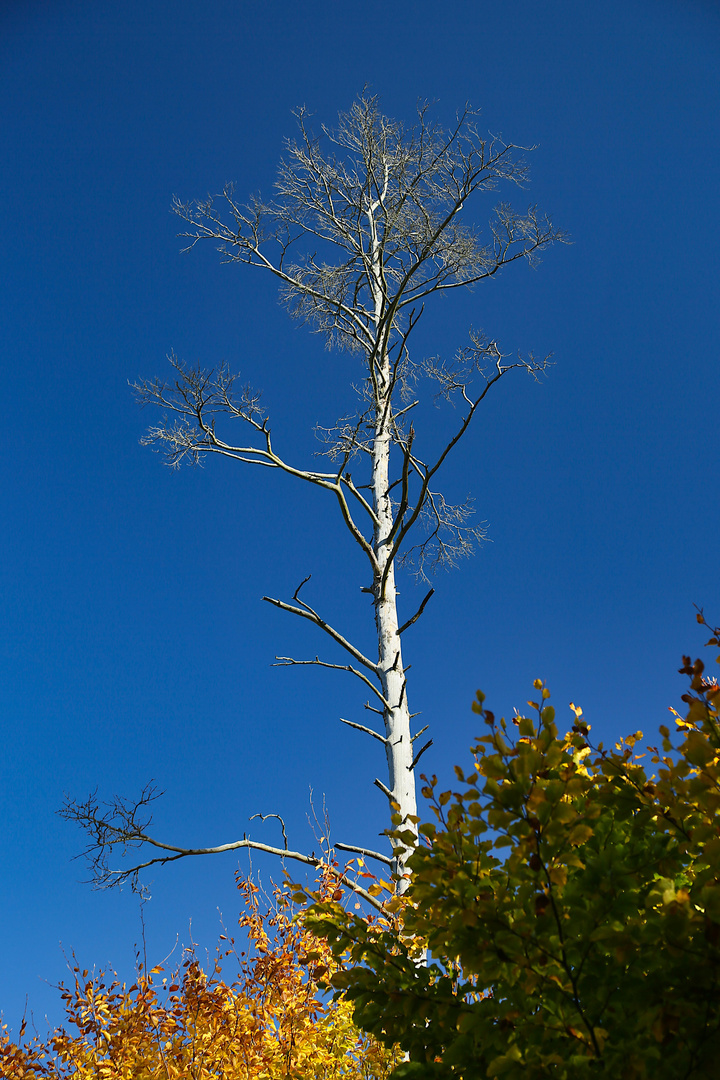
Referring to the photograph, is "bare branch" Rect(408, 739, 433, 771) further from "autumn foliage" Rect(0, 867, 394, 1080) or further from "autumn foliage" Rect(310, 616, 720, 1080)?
"autumn foliage" Rect(310, 616, 720, 1080)

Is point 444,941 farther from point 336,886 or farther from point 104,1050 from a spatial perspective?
point 104,1050

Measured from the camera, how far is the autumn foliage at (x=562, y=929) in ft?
3.83

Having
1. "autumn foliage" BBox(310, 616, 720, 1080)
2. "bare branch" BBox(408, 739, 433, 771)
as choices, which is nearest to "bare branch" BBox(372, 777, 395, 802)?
"bare branch" BBox(408, 739, 433, 771)

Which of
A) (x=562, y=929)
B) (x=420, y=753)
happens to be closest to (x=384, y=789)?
(x=420, y=753)

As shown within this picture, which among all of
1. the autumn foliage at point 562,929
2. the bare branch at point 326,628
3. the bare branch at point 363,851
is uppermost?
the bare branch at point 326,628

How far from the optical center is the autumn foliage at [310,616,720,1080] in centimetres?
117

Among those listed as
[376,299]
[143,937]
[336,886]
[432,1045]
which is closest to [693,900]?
[432,1045]

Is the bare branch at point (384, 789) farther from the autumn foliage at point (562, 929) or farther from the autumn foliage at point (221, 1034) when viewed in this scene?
the autumn foliage at point (562, 929)

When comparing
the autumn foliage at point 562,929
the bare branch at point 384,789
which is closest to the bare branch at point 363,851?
the bare branch at point 384,789

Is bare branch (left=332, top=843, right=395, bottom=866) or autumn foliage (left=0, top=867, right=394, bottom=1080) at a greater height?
bare branch (left=332, top=843, right=395, bottom=866)

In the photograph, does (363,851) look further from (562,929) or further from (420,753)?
(562,929)

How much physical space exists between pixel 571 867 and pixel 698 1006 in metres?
0.34

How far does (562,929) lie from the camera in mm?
1321

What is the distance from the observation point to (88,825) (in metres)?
4.21
